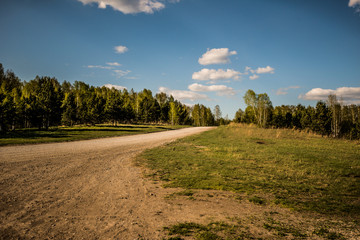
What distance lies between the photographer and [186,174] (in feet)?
24.6

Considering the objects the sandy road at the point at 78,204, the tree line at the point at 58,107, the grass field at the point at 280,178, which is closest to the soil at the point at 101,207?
the sandy road at the point at 78,204

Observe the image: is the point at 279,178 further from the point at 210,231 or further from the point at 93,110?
the point at 93,110

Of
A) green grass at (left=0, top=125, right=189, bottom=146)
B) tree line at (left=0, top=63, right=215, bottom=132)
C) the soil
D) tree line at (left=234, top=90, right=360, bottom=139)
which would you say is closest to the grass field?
the soil

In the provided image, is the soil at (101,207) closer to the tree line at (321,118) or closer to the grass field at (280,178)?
the grass field at (280,178)

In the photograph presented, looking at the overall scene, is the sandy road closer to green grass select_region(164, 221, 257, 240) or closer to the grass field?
green grass select_region(164, 221, 257, 240)

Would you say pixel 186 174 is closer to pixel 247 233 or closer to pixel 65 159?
A: pixel 247 233

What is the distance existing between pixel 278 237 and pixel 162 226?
2.35 metres

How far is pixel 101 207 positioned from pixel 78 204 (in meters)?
0.70

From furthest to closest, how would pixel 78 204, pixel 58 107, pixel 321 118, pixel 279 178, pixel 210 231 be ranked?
pixel 321 118 → pixel 58 107 → pixel 279 178 → pixel 78 204 → pixel 210 231

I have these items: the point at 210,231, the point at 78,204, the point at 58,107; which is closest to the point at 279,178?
the point at 210,231

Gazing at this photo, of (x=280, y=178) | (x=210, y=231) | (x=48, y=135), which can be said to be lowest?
(x=280, y=178)

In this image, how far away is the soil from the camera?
356 centimetres

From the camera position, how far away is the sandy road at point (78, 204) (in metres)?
3.54

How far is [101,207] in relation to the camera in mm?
4602
